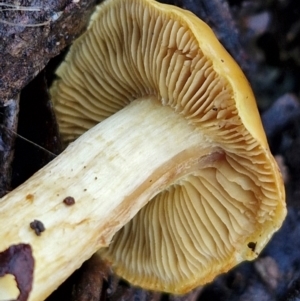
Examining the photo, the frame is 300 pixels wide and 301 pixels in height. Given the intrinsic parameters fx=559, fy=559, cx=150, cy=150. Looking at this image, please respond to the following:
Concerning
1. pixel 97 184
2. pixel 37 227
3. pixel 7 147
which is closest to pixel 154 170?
pixel 97 184

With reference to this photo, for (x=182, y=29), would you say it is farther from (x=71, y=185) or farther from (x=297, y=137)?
(x=297, y=137)

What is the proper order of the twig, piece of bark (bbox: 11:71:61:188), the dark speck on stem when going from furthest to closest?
piece of bark (bbox: 11:71:61:188), the twig, the dark speck on stem

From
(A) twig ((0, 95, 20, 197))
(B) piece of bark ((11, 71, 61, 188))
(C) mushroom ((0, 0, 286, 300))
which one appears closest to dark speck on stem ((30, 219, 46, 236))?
(C) mushroom ((0, 0, 286, 300))

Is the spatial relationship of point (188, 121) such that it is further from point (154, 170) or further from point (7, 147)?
point (7, 147)

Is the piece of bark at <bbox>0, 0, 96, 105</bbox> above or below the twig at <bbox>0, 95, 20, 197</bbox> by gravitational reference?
above

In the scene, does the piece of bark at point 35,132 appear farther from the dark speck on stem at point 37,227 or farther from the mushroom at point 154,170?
the dark speck on stem at point 37,227

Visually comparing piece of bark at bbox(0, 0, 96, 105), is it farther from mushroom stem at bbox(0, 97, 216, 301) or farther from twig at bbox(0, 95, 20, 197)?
mushroom stem at bbox(0, 97, 216, 301)

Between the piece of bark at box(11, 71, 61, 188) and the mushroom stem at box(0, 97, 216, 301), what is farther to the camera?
the piece of bark at box(11, 71, 61, 188)
